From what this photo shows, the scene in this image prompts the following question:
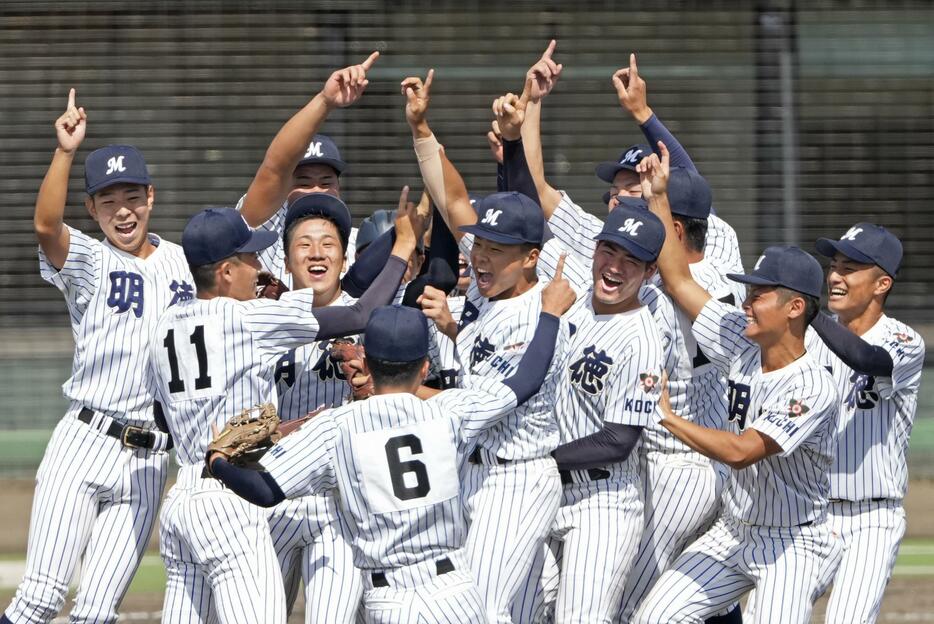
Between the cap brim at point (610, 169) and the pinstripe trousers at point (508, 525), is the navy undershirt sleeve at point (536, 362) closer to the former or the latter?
the pinstripe trousers at point (508, 525)

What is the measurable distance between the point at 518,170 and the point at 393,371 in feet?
4.17

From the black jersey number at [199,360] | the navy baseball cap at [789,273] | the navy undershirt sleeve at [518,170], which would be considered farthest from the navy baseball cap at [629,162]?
the black jersey number at [199,360]

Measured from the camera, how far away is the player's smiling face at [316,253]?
220 inches

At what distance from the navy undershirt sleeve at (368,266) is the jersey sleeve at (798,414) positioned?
59.2 inches

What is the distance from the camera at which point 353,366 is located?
17.9 feet

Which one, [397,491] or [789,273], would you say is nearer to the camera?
[397,491]

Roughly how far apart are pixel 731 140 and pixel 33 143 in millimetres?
4388

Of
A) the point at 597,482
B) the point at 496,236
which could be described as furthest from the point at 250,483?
the point at 597,482

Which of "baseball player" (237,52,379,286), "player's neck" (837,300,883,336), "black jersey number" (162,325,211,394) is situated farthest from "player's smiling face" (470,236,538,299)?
"player's neck" (837,300,883,336)

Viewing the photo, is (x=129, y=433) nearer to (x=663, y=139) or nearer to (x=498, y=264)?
(x=498, y=264)

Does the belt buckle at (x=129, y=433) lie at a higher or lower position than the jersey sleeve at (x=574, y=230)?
lower

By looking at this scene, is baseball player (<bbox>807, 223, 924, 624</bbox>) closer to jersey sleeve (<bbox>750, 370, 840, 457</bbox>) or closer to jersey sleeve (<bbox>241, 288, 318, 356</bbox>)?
jersey sleeve (<bbox>750, 370, 840, 457</bbox>)

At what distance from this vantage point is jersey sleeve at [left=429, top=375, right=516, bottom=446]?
486 centimetres

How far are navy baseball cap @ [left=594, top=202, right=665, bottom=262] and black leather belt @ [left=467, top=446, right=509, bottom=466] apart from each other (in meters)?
0.82
